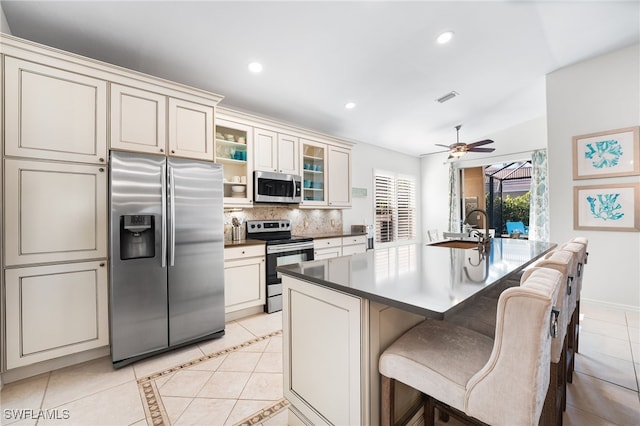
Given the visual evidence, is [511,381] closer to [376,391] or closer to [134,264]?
[376,391]

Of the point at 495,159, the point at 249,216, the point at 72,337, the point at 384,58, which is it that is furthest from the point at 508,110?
the point at 72,337

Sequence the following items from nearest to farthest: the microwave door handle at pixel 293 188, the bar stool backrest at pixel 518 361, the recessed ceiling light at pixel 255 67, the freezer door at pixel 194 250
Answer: the bar stool backrest at pixel 518 361
the freezer door at pixel 194 250
the recessed ceiling light at pixel 255 67
the microwave door handle at pixel 293 188

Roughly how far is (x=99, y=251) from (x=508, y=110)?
5.97 m

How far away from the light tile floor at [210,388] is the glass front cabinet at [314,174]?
223cm

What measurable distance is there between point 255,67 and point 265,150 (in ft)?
3.42

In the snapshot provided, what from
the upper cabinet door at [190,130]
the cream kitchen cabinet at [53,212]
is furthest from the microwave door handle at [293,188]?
the cream kitchen cabinet at [53,212]

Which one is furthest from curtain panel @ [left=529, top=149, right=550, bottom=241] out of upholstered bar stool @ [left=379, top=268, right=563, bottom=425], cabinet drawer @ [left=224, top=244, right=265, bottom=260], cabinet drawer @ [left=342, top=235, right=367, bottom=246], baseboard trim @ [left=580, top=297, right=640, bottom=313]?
upholstered bar stool @ [left=379, top=268, right=563, bottom=425]

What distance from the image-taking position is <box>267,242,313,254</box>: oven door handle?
3.33 meters

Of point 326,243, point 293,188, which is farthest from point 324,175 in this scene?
point 326,243

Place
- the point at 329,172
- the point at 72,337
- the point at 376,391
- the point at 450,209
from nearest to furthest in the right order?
the point at 376,391
the point at 72,337
the point at 329,172
the point at 450,209

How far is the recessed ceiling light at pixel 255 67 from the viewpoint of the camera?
2789 mm

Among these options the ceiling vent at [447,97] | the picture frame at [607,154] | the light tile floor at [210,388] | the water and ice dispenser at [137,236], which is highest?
the ceiling vent at [447,97]

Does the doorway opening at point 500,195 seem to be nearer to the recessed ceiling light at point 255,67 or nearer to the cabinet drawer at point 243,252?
the cabinet drawer at point 243,252

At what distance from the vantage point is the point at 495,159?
572 cm
